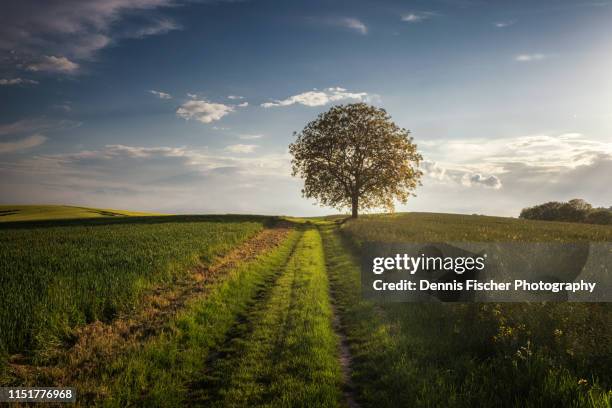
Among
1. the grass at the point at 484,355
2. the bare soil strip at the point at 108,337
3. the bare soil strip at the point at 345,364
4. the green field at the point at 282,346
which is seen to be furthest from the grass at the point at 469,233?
the bare soil strip at the point at 108,337

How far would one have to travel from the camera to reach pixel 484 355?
295 inches

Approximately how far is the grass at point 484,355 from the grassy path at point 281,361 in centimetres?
70

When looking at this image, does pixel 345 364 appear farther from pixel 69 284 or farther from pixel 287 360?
pixel 69 284

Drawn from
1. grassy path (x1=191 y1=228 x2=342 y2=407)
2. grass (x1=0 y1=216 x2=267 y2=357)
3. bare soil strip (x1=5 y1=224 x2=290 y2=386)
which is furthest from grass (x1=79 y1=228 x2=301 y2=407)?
grass (x1=0 y1=216 x2=267 y2=357)

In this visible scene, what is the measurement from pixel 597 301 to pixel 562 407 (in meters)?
4.62

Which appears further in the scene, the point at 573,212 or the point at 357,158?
the point at 573,212

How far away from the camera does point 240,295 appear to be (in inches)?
497

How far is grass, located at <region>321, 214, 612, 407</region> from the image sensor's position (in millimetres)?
5727

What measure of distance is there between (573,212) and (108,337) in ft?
323

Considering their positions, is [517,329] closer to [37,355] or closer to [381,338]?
[381,338]

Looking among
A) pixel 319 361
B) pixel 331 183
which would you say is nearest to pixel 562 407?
pixel 319 361

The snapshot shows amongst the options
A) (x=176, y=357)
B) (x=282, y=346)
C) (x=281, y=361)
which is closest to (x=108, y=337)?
Result: (x=176, y=357)

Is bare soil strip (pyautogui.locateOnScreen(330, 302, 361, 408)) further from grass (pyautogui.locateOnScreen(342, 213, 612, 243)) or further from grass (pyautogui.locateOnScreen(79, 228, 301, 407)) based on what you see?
grass (pyautogui.locateOnScreen(342, 213, 612, 243))

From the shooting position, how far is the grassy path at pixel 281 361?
6156 millimetres
